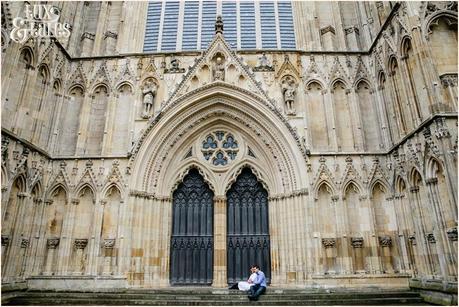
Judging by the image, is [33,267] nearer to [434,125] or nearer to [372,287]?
[372,287]

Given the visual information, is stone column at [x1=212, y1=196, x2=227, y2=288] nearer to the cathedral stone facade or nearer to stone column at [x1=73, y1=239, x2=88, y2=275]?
the cathedral stone facade

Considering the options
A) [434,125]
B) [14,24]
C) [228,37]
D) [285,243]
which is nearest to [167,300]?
[285,243]

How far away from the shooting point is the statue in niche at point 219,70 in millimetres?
13844

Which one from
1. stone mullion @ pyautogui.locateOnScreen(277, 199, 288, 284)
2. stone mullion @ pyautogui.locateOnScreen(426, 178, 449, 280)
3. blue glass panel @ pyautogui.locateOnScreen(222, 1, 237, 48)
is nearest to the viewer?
stone mullion @ pyautogui.locateOnScreen(426, 178, 449, 280)

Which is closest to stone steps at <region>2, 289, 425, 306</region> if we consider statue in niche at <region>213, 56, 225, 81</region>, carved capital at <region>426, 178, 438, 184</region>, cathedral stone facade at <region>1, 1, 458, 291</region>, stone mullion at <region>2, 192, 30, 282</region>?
stone mullion at <region>2, 192, 30, 282</region>

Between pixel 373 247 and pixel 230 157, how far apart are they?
610cm

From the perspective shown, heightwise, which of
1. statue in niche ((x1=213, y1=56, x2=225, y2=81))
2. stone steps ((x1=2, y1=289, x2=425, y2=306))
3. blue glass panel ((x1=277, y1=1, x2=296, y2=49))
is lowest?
stone steps ((x1=2, y1=289, x2=425, y2=306))

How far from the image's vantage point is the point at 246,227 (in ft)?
43.2

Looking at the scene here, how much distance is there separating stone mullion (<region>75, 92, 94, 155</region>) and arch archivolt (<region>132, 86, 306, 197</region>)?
92.1 inches

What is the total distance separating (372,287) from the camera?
441 inches

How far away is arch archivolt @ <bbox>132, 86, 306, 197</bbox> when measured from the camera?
12938 millimetres

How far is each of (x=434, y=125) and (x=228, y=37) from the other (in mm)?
9938

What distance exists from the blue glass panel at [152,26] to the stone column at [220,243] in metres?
7.92

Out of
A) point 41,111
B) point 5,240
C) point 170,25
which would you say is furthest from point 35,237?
point 170,25
